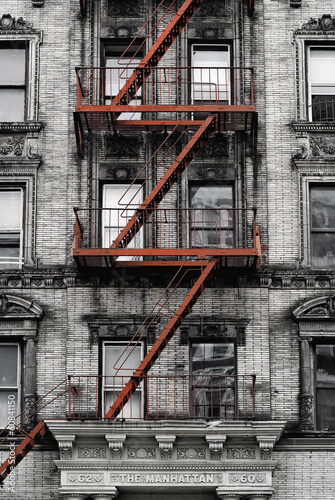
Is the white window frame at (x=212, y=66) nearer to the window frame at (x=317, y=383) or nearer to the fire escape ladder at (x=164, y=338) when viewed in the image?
the fire escape ladder at (x=164, y=338)

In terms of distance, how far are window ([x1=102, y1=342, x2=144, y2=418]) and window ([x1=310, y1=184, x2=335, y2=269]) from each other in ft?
14.4

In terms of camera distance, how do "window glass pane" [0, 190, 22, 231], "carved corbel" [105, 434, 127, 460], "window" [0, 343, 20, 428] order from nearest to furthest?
"carved corbel" [105, 434, 127, 460] < "window" [0, 343, 20, 428] < "window glass pane" [0, 190, 22, 231]

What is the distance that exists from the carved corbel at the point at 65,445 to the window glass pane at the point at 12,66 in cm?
835

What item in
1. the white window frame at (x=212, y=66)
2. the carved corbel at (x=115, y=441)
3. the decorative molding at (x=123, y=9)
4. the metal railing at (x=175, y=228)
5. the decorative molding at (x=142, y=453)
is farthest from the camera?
the decorative molding at (x=123, y=9)

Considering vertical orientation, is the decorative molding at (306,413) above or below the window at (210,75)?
below

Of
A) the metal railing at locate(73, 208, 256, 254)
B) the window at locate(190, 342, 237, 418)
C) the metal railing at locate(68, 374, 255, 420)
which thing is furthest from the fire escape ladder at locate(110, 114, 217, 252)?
the metal railing at locate(68, 374, 255, 420)

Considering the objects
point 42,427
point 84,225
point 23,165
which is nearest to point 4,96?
point 23,165

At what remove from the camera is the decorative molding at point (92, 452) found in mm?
24828

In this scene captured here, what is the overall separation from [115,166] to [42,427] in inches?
241

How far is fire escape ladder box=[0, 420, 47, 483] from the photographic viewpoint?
79.7 ft

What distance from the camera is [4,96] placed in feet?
91.9

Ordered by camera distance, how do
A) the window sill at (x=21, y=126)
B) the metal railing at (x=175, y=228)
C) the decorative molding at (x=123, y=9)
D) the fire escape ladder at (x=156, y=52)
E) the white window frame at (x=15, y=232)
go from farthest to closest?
the decorative molding at (x=123, y=9) → the window sill at (x=21, y=126) → the white window frame at (x=15, y=232) → the metal railing at (x=175, y=228) → the fire escape ladder at (x=156, y=52)

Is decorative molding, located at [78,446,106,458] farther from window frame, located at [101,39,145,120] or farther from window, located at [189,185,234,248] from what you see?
window frame, located at [101,39,145,120]

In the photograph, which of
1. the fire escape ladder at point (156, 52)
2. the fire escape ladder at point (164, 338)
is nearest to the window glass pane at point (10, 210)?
the fire escape ladder at point (156, 52)
